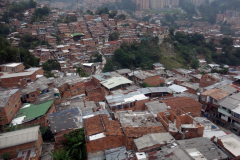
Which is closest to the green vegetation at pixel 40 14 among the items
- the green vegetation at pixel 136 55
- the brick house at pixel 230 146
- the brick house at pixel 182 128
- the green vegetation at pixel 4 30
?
the green vegetation at pixel 4 30

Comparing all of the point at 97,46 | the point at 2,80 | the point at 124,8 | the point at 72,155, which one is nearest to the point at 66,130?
the point at 72,155

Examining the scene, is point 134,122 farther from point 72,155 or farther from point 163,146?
point 72,155

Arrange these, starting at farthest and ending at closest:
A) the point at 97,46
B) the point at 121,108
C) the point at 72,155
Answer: the point at 97,46
the point at 121,108
the point at 72,155

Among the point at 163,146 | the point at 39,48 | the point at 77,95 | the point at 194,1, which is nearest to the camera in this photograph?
the point at 163,146

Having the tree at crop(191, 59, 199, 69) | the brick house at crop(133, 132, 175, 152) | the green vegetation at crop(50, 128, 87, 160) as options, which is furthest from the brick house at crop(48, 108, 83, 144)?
the tree at crop(191, 59, 199, 69)

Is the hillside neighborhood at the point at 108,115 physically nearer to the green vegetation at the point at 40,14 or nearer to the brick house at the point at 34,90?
the brick house at the point at 34,90

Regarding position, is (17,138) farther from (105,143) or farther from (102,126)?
(105,143)
